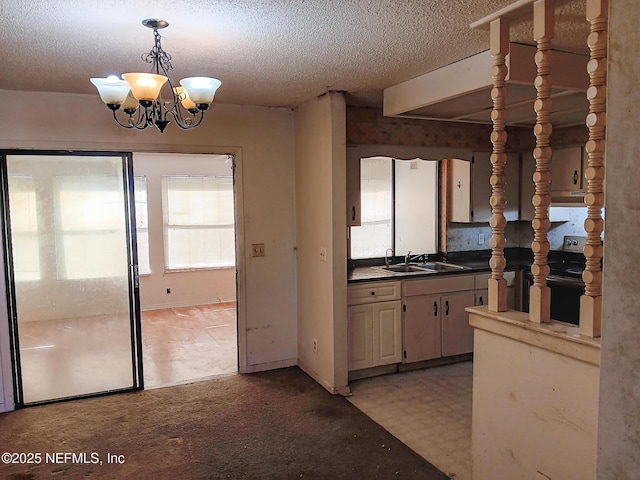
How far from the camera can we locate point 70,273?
13.1 feet

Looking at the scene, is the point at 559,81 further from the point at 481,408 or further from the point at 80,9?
the point at 80,9

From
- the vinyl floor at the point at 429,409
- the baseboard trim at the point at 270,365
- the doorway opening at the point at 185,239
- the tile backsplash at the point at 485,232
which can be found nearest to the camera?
the vinyl floor at the point at 429,409

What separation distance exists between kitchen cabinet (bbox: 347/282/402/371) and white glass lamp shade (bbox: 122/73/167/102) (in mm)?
2368

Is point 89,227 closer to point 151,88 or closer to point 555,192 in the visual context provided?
point 151,88

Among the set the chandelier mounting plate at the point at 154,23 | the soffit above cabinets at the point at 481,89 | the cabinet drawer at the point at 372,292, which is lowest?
the cabinet drawer at the point at 372,292

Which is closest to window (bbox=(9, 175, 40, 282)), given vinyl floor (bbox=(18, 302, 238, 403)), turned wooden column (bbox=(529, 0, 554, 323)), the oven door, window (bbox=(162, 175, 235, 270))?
vinyl floor (bbox=(18, 302, 238, 403))

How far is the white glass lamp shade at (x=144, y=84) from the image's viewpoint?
7.37 feet

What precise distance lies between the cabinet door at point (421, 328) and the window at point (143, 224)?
4.37 metres

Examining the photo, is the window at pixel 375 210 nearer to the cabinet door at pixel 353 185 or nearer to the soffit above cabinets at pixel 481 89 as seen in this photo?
the cabinet door at pixel 353 185

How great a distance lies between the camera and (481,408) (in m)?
2.36

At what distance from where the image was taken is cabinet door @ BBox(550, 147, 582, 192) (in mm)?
4711

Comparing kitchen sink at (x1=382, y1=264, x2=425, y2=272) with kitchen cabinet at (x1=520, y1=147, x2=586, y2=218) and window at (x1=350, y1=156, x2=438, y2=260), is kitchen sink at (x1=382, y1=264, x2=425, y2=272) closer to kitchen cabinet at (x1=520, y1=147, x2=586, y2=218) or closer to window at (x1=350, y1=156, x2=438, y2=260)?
window at (x1=350, y1=156, x2=438, y2=260)

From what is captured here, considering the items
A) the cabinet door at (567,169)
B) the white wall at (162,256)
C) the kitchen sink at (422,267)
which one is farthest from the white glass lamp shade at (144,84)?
the white wall at (162,256)

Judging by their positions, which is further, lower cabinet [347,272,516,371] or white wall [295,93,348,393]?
lower cabinet [347,272,516,371]
